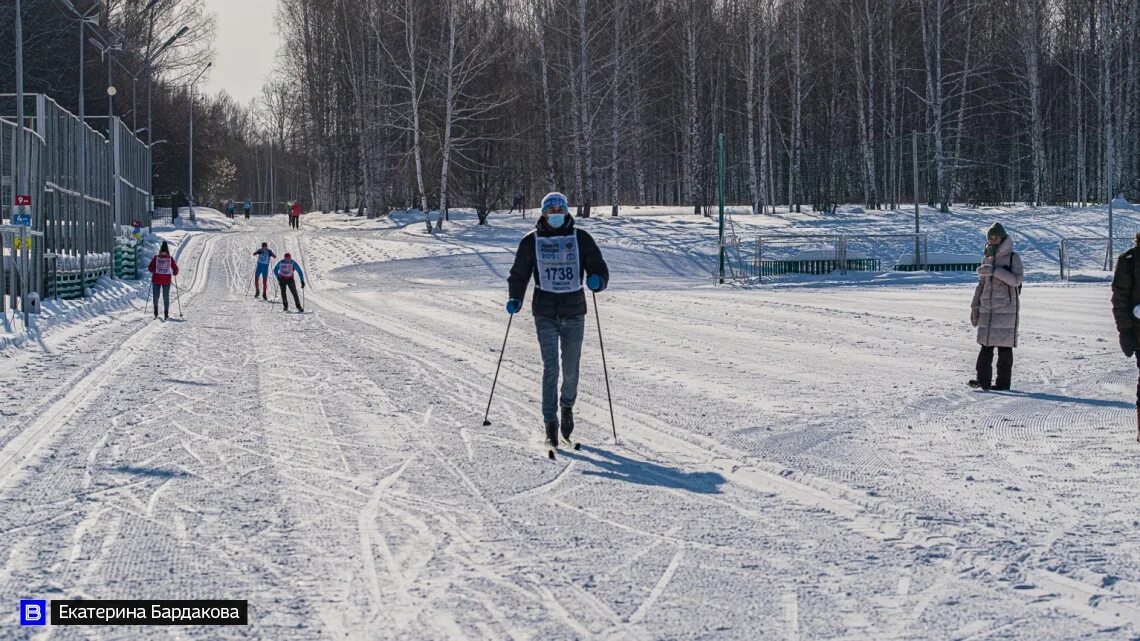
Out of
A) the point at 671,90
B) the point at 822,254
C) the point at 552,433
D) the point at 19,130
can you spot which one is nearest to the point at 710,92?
the point at 671,90

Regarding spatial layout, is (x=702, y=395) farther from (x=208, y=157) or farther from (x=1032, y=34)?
(x=208, y=157)

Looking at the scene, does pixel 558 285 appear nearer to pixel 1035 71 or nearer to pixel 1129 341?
pixel 1129 341

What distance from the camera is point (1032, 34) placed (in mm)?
49375

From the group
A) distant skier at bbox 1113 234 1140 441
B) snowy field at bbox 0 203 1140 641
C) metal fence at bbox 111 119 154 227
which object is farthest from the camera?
metal fence at bbox 111 119 154 227

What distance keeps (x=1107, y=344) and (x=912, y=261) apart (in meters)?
23.7

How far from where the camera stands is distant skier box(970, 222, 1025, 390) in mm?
10828

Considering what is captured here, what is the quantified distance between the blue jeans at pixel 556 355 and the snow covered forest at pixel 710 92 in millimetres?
32784

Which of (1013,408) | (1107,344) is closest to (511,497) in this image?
(1013,408)

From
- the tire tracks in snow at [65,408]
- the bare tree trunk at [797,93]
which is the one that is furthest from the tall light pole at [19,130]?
Answer: the bare tree trunk at [797,93]

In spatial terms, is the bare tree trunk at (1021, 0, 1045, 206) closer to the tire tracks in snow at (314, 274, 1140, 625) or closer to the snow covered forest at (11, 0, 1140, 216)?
the snow covered forest at (11, 0, 1140, 216)

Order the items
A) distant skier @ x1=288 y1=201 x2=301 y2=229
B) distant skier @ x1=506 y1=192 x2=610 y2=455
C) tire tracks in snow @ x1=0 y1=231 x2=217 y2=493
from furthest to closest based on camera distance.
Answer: distant skier @ x1=288 y1=201 x2=301 y2=229 → distant skier @ x1=506 y1=192 x2=610 y2=455 → tire tracks in snow @ x1=0 y1=231 x2=217 y2=493

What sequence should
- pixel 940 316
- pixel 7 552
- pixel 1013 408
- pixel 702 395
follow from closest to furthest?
pixel 7 552, pixel 1013 408, pixel 702 395, pixel 940 316

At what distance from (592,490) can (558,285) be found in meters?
1.85

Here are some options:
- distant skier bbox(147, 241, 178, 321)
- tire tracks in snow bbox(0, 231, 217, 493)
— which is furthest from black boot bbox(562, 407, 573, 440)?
distant skier bbox(147, 241, 178, 321)
